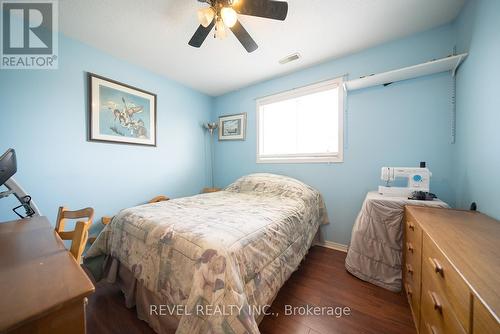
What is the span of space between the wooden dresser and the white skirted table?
225 millimetres

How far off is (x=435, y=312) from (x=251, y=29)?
2475 mm

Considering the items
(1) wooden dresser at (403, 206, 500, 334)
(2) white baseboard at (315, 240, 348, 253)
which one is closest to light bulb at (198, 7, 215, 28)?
(1) wooden dresser at (403, 206, 500, 334)

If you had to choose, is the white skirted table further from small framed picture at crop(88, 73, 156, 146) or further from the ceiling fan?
small framed picture at crop(88, 73, 156, 146)

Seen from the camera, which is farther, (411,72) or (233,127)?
(233,127)

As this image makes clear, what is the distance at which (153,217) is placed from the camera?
1367 mm

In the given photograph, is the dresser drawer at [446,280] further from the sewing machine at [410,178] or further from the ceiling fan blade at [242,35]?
the ceiling fan blade at [242,35]

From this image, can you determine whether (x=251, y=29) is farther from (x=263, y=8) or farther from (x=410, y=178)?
(x=410, y=178)

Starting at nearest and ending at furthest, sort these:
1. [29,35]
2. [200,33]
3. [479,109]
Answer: [479,109] < [200,33] < [29,35]

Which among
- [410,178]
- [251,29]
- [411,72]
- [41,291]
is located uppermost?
[251,29]

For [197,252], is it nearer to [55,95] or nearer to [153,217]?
[153,217]

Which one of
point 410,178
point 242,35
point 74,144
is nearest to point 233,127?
point 242,35

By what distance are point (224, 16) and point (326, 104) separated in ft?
5.69

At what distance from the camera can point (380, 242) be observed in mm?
1576

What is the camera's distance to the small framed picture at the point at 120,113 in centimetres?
210
